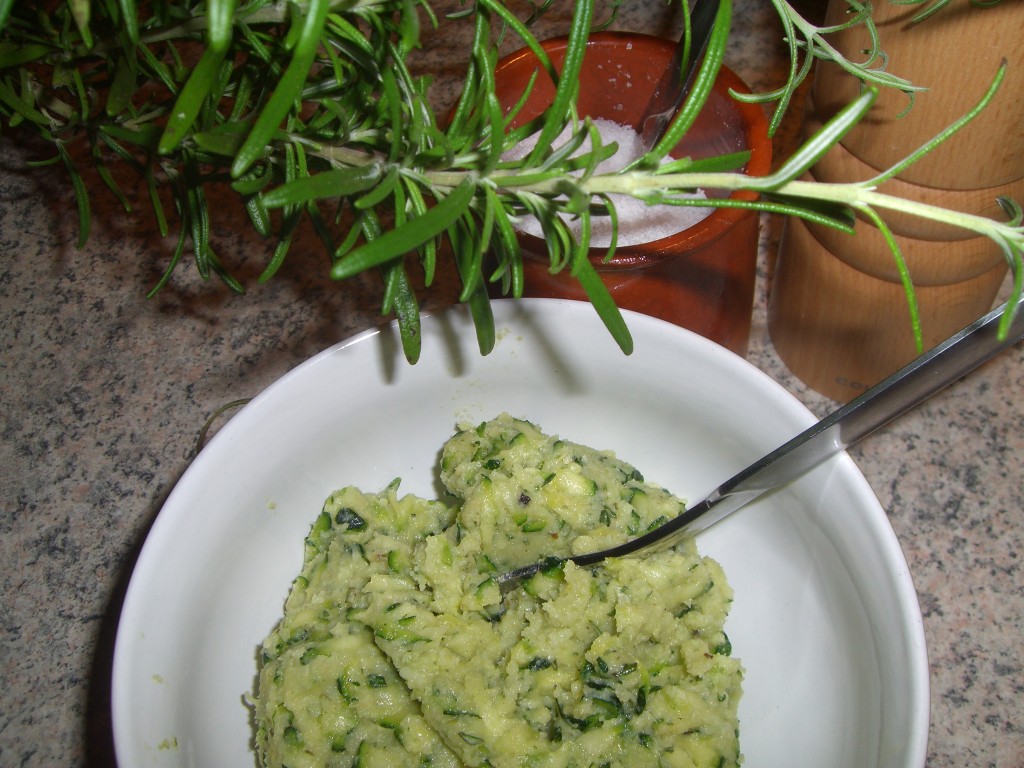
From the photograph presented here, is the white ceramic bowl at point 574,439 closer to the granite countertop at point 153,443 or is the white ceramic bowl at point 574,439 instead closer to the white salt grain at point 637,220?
the white salt grain at point 637,220

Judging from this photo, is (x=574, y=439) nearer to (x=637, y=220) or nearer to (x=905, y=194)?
(x=637, y=220)

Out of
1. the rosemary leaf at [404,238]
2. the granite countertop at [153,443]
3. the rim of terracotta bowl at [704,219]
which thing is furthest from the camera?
the granite countertop at [153,443]

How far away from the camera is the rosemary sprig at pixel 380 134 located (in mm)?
458

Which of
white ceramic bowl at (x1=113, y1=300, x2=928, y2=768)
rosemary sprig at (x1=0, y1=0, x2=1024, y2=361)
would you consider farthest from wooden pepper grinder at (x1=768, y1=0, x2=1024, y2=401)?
white ceramic bowl at (x1=113, y1=300, x2=928, y2=768)

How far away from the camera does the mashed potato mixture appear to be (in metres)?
0.68

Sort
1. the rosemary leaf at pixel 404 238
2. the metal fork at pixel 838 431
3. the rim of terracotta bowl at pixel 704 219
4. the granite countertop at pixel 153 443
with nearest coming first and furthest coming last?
the rosemary leaf at pixel 404 238 → the metal fork at pixel 838 431 → the rim of terracotta bowl at pixel 704 219 → the granite countertop at pixel 153 443

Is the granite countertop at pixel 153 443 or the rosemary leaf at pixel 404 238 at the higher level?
the rosemary leaf at pixel 404 238

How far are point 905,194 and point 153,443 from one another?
0.83 meters

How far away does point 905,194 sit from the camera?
0.76 meters

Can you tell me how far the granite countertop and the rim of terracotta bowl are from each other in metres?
0.34

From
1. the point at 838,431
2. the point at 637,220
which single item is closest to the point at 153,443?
the point at 637,220

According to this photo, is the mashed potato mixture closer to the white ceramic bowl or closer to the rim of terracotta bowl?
the white ceramic bowl

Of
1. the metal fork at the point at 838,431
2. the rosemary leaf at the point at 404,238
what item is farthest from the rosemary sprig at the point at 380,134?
the metal fork at the point at 838,431

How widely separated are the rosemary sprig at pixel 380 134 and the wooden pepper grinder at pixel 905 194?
0.10 ft
